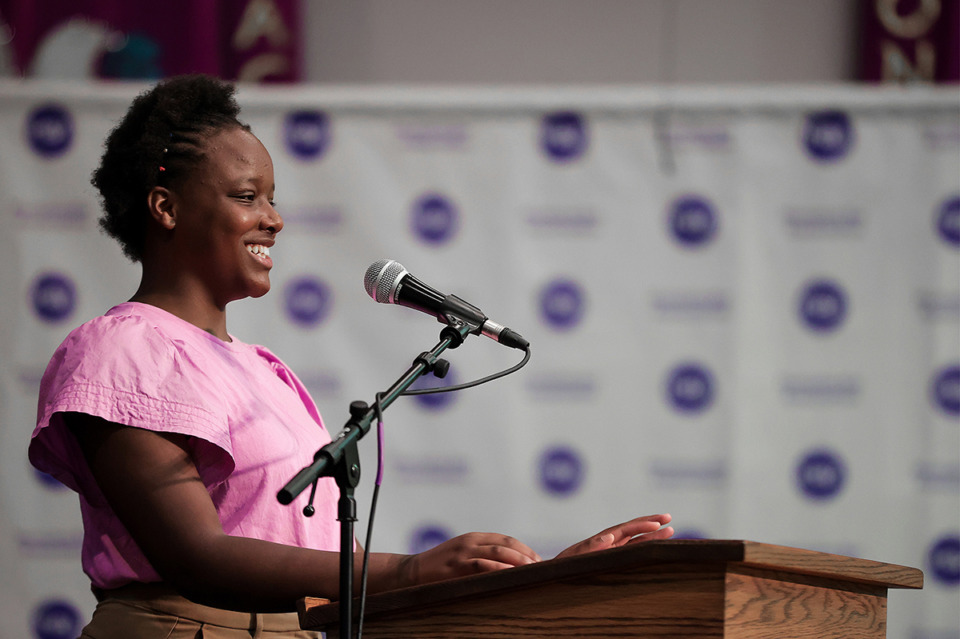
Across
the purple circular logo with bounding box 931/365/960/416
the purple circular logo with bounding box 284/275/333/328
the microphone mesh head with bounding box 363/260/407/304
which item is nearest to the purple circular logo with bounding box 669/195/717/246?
the purple circular logo with bounding box 931/365/960/416

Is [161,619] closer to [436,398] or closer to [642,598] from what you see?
[642,598]

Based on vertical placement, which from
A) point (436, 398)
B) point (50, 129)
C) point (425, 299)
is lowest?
point (425, 299)

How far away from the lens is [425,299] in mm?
1469

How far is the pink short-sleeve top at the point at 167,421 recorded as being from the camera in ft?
4.53

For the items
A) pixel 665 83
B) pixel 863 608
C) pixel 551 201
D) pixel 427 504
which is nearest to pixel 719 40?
pixel 665 83

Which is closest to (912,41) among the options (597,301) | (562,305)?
(597,301)

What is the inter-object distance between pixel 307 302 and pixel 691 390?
1456 millimetres

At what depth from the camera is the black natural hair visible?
1.69m

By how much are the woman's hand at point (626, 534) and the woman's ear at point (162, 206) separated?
3.05ft

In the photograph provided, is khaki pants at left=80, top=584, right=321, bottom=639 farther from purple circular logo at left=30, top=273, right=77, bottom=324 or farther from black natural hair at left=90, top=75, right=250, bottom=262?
purple circular logo at left=30, top=273, right=77, bottom=324

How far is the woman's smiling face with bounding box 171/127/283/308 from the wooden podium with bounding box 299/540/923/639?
66 centimetres

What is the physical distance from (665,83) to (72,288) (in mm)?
2552

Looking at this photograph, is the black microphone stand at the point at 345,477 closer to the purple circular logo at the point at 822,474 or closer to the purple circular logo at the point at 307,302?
the purple circular logo at the point at 307,302

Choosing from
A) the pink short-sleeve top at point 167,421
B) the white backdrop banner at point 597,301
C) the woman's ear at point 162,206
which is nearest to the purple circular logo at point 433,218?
the white backdrop banner at point 597,301
